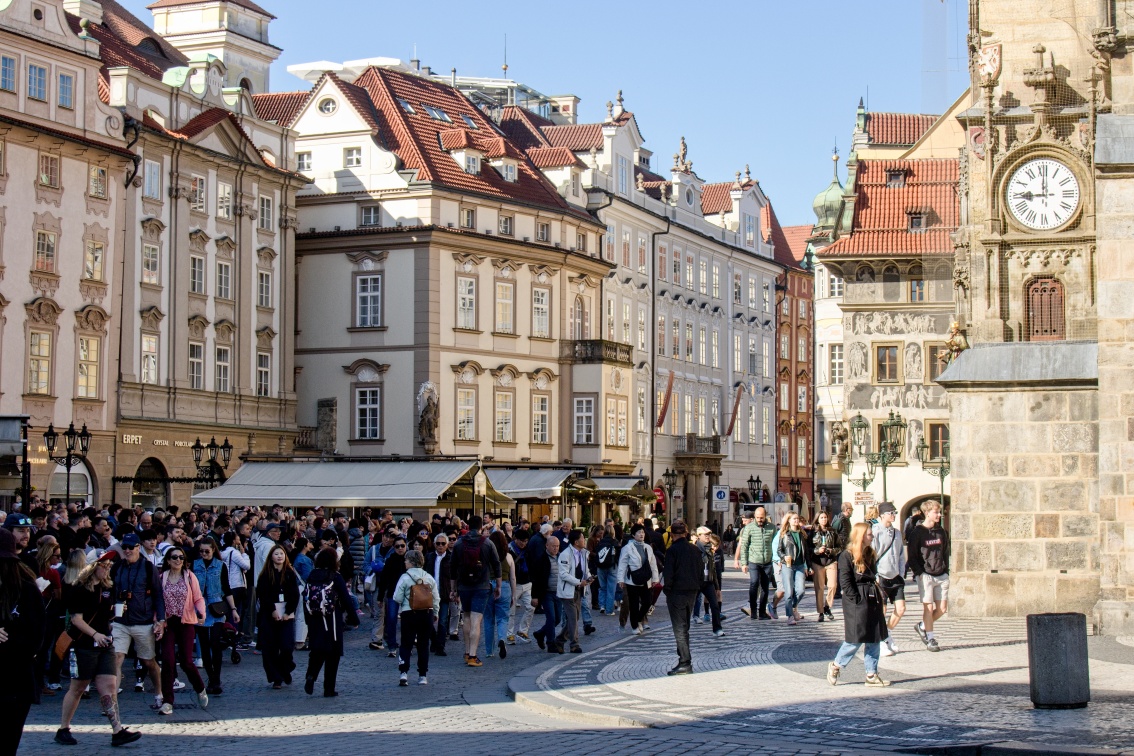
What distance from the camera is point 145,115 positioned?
46500 mm

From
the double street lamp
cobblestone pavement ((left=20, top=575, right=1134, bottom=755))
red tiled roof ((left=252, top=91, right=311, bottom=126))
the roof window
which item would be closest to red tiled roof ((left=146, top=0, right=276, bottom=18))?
red tiled roof ((left=252, top=91, right=311, bottom=126))

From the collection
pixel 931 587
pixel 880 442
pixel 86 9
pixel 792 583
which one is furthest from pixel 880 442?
pixel 931 587

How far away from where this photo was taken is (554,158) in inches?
2478

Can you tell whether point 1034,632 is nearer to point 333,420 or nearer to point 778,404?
point 333,420

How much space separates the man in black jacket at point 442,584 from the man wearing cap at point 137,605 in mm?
5521

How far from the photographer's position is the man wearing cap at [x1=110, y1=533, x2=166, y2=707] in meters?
15.0

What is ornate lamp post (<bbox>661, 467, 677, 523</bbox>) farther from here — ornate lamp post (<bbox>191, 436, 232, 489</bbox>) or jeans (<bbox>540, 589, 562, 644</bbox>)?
jeans (<bbox>540, 589, 562, 644</bbox>)

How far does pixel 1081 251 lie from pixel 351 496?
20269mm

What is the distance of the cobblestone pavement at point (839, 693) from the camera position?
520 inches

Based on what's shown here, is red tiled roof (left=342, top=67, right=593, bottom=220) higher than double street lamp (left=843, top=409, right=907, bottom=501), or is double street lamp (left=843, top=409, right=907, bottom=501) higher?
red tiled roof (left=342, top=67, right=593, bottom=220)

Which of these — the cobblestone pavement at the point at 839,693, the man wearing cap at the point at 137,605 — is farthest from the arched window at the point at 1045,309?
the man wearing cap at the point at 137,605

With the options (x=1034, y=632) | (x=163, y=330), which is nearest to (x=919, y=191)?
(x=163, y=330)

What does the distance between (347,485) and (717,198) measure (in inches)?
1587

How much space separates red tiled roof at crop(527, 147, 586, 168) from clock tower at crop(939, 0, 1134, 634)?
110 ft
